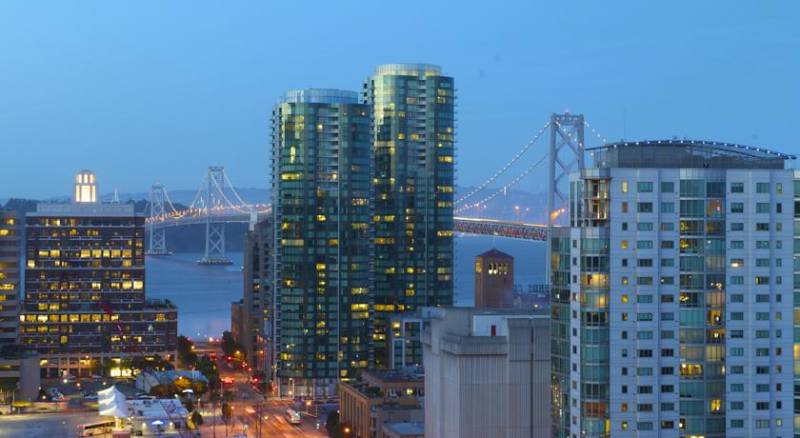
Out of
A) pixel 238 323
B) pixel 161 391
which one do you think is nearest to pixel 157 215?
pixel 238 323

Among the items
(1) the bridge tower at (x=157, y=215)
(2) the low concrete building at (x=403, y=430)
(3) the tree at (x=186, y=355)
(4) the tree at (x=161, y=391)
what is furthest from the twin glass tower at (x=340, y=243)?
(1) the bridge tower at (x=157, y=215)

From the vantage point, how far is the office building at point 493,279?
45.9m

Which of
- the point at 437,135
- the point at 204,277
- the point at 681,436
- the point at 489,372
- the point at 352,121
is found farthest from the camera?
the point at 204,277

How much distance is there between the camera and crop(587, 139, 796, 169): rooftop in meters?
28.0

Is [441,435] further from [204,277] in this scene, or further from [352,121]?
[204,277]

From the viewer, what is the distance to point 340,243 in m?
51.3

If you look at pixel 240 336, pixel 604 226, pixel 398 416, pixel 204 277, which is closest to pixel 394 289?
pixel 240 336

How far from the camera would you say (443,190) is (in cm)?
5684

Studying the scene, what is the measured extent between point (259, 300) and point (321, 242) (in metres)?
8.46

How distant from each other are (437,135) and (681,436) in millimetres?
30660

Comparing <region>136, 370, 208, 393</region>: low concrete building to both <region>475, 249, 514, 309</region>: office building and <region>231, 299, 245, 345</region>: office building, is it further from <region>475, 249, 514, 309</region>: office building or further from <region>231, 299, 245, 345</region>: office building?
<region>231, 299, 245, 345</region>: office building

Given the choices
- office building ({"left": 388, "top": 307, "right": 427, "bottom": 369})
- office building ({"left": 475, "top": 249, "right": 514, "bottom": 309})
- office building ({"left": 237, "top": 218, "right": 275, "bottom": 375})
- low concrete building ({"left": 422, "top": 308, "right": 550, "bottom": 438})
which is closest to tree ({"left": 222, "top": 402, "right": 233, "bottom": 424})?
office building ({"left": 475, "top": 249, "right": 514, "bottom": 309})

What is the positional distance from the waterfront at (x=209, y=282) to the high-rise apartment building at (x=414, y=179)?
20.2 m

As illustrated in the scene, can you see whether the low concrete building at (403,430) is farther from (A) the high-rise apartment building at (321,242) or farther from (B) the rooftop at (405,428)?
(A) the high-rise apartment building at (321,242)
